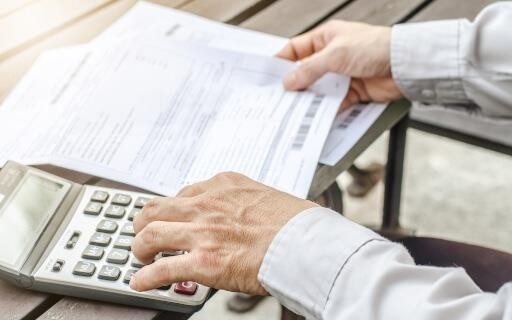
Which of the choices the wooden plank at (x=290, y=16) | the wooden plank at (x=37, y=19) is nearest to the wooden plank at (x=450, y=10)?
the wooden plank at (x=290, y=16)

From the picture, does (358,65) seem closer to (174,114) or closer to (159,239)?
(174,114)

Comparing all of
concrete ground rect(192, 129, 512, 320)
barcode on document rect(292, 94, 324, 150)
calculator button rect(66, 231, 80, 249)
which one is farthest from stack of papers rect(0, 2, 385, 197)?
concrete ground rect(192, 129, 512, 320)

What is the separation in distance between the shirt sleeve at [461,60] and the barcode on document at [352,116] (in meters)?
0.07

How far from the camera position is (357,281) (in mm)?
679

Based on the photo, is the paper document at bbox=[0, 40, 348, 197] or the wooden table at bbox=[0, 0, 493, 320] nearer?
the paper document at bbox=[0, 40, 348, 197]

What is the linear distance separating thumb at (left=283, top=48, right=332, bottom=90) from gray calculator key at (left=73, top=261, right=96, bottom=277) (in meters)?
0.39

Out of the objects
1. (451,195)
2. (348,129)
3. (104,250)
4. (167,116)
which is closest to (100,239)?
(104,250)

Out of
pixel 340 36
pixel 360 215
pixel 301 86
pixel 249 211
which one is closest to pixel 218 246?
pixel 249 211

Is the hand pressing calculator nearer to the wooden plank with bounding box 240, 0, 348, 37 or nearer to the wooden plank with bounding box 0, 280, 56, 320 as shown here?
the wooden plank with bounding box 0, 280, 56, 320

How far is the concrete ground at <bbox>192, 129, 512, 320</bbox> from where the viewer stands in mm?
1910

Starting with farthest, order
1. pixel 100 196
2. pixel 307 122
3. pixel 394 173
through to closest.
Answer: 1. pixel 394 173
2. pixel 307 122
3. pixel 100 196

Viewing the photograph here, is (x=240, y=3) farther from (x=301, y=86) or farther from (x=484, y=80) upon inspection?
(x=484, y=80)

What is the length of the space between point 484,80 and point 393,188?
335 millimetres

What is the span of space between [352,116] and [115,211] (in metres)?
0.36
